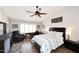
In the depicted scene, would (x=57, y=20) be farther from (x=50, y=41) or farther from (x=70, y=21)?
(x=50, y=41)

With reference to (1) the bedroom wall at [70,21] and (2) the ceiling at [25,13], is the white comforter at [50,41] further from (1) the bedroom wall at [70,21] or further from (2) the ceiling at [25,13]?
(2) the ceiling at [25,13]

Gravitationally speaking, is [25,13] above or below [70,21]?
above

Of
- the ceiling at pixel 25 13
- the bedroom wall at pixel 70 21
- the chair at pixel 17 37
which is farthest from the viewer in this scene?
the chair at pixel 17 37

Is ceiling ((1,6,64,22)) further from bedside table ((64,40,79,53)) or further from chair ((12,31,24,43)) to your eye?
bedside table ((64,40,79,53))

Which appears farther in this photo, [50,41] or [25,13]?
[50,41]

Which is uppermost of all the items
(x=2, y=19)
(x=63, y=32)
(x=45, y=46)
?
(x=2, y=19)

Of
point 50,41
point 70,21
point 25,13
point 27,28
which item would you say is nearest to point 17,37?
point 27,28

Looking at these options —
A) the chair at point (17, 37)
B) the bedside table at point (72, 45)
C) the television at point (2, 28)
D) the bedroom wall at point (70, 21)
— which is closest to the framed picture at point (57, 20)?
the bedroom wall at point (70, 21)

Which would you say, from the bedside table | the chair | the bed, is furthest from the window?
the bedside table

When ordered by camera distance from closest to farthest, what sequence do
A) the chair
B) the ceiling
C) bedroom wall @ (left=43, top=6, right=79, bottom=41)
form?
the ceiling < bedroom wall @ (left=43, top=6, right=79, bottom=41) < the chair
